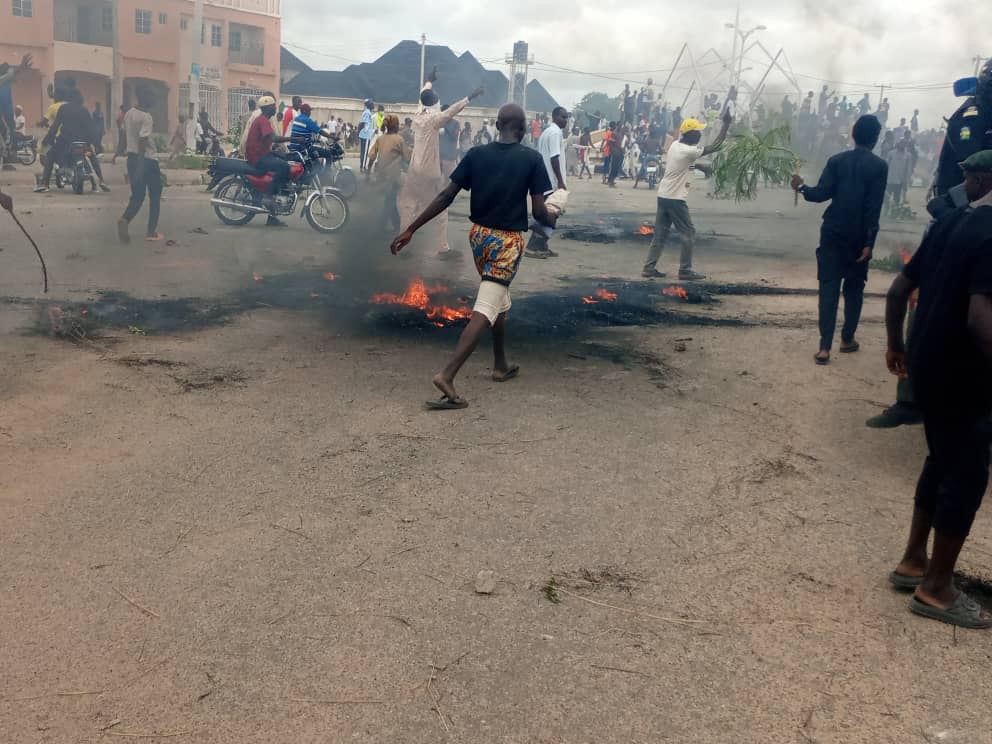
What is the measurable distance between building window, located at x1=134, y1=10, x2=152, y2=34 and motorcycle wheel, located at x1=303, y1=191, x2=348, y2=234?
21033mm

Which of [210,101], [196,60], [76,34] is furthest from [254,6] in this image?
[196,60]

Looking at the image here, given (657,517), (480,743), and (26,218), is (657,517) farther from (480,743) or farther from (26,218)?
(26,218)

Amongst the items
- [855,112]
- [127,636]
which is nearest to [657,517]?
[127,636]

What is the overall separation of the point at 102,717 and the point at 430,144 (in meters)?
9.28

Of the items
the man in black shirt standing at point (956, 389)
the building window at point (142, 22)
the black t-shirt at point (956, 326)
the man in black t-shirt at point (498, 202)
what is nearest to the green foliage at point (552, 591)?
the man in black shirt standing at point (956, 389)

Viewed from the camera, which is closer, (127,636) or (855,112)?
(127,636)

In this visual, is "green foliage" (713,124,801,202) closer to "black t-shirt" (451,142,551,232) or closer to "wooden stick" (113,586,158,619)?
"black t-shirt" (451,142,551,232)

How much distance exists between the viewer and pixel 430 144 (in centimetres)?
1102

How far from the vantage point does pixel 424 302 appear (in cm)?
865

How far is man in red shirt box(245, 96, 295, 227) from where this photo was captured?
13000 millimetres

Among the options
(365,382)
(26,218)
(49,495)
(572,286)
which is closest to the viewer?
(49,495)

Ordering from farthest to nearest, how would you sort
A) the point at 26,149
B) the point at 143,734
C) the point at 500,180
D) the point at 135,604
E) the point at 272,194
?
1. the point at 26,149
2. the point at 272,194
3. the point at 500,180
4. the point at 135,604
5. the point at 143,734

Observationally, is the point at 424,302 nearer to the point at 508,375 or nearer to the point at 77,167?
the point at 508,375

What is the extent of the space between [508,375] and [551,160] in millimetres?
5484
